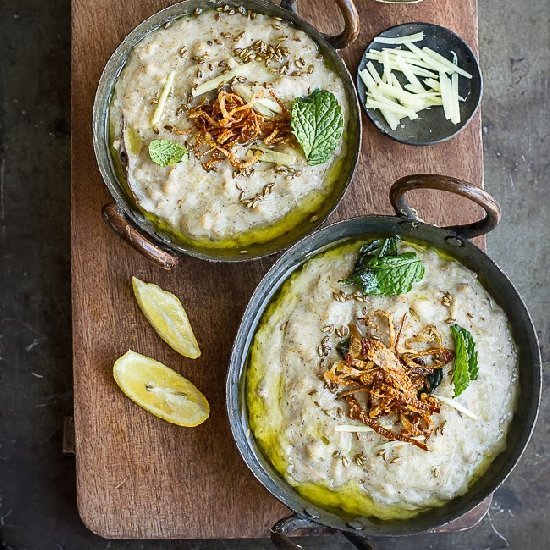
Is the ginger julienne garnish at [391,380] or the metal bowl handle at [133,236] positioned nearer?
the ginger julienne garnish at [391,380]

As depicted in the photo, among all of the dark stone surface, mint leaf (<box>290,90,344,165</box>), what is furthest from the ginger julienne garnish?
the dark stone surface

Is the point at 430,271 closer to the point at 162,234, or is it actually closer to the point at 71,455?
the point at 162,234

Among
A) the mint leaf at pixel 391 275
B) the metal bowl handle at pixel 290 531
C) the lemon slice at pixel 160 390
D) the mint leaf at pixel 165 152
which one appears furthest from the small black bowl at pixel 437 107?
the metal bowl handle at pixel 290 531

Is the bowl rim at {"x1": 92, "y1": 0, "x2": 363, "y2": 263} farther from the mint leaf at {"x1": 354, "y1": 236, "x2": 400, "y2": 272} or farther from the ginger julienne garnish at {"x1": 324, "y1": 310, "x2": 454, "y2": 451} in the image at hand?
the ginger julienne garnish at {"x1": 324, "y1": 310, "x2": 454, "y2": 451}

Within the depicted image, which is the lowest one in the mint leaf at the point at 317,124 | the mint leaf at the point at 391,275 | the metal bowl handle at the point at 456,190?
the mint leaf at the point at 391,275

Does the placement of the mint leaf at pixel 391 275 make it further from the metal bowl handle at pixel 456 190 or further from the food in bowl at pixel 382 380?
the metal bowl handle at pixel 456 190

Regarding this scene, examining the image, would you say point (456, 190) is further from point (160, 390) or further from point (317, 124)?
point (160, 390)
